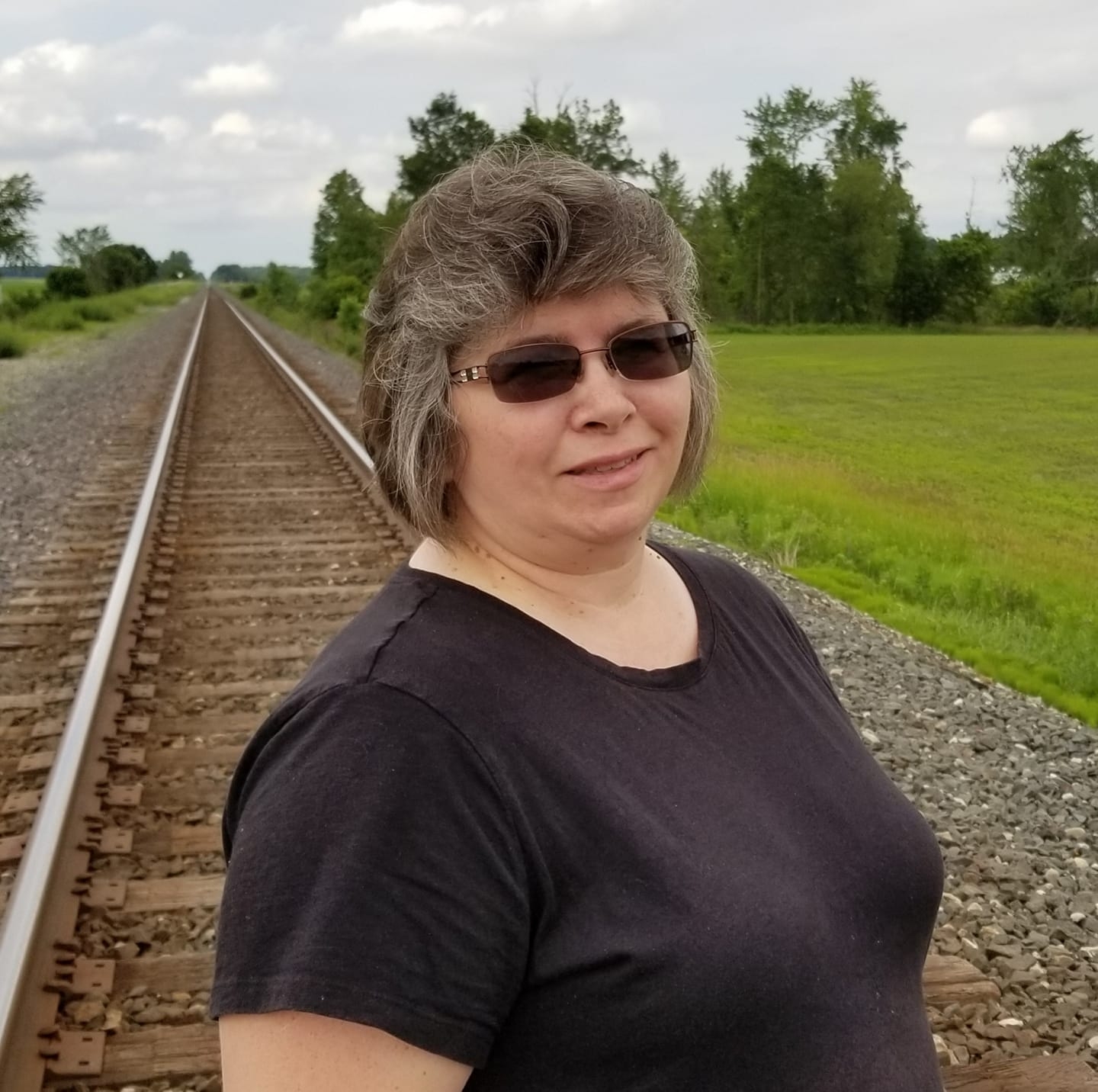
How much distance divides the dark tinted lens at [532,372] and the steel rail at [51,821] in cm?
192

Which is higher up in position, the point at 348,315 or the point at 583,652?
the point at 348,315

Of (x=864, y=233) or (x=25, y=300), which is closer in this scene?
(x=25, y=300)

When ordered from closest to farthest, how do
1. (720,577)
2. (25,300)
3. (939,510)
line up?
1. (720,577)
2. (939,510)
3. (25,300)

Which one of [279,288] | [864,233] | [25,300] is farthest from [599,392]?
[864,233]

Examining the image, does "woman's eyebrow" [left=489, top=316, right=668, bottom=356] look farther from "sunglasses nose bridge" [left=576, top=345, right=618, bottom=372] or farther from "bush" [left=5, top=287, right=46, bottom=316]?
Answer: "bush" [left=5, top=287, right=46, bottom=316]

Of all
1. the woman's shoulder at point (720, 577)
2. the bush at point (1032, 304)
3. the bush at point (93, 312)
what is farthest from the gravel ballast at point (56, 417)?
the bush at point (1032, 304)

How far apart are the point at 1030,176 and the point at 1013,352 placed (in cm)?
3949

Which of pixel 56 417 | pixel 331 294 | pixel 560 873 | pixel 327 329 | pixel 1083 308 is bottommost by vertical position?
pixel 56 417

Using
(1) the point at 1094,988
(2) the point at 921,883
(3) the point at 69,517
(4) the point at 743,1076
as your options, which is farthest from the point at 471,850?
(3) the point at 69,517

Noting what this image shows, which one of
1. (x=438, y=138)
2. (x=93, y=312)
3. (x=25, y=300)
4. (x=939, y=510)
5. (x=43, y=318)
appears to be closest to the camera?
(x=939, y=510)

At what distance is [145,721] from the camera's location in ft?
14.8

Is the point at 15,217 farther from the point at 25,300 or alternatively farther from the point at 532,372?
the point at 532,372

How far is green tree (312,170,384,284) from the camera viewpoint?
34062mm

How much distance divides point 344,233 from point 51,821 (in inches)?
1436
